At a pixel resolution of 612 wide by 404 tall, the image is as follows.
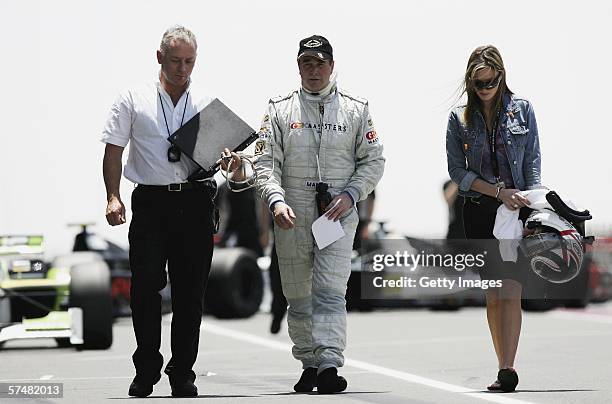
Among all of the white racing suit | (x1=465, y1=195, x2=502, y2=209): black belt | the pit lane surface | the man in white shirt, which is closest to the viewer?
the man in white shirt

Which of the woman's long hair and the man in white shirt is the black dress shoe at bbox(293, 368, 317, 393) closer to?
the man in white shirt

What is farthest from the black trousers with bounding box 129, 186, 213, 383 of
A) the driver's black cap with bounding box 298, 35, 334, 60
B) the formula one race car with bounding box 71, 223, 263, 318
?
the formula one race car with bounding box 71, 223, 263, 318

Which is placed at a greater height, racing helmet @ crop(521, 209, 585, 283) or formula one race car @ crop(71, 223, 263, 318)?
racing helmet @ crop(521, 209, 585, 283)

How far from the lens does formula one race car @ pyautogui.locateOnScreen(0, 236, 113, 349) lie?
13.8 m

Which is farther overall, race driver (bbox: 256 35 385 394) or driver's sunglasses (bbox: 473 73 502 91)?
driver's sunglasses (bbox: 473 73 502 91)

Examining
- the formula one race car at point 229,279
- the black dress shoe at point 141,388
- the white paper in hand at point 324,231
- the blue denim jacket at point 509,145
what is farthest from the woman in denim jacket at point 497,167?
the formula one race car at point 229,279

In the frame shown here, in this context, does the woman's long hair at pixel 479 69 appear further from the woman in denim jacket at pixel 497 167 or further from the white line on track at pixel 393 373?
the white line on track at pixel 393 373

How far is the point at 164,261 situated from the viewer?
9.52 m

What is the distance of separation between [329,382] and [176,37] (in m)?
2.09

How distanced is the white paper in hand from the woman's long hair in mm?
1026

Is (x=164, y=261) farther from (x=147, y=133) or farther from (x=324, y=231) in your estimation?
(x=324, y=231)

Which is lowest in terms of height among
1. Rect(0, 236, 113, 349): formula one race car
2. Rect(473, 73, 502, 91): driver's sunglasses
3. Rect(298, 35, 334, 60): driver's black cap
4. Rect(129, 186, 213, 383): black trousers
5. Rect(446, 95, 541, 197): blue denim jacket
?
Rect(0, 236, 113, 349): formula one race car

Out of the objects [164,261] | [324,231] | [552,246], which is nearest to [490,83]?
[552,246]

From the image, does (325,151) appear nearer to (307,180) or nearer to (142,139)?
(307,180)
